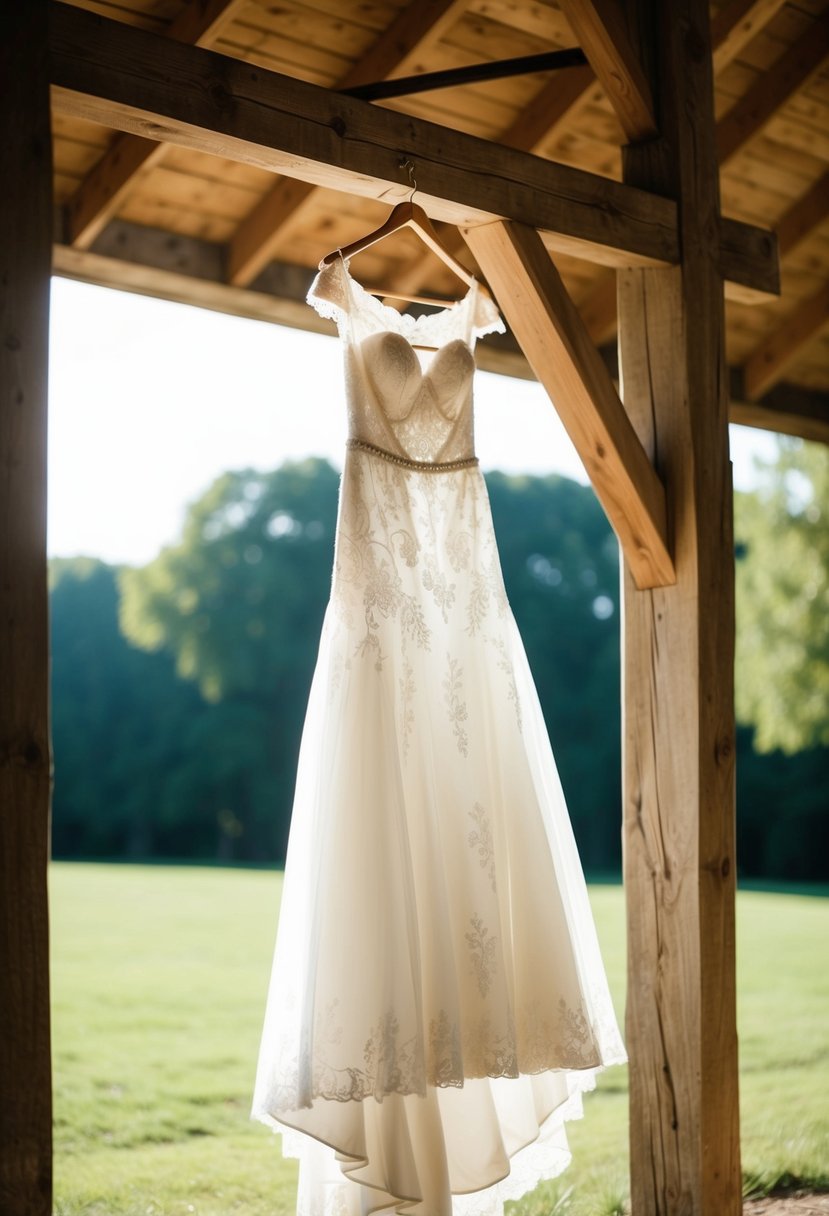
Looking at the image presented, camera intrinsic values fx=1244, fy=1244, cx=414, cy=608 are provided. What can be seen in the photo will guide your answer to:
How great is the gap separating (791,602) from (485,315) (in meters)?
12.5

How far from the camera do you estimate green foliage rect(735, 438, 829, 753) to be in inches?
565

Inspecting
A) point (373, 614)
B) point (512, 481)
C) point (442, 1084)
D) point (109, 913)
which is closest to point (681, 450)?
point (373, 614)

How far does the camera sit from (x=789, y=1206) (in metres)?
3.40

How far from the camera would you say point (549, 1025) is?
7.80ft

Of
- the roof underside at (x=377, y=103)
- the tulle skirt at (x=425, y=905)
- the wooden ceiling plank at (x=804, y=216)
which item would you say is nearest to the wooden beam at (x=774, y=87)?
the roof underside at (x=377, y=103)

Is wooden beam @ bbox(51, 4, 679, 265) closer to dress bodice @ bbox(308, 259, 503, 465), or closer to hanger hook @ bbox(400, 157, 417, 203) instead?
hanger hook @ bbox(400, 157, 417, 203)

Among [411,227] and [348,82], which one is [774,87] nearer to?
[348,82]

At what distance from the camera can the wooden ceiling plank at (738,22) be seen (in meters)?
3.49

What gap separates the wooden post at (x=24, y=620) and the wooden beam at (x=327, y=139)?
0.42 feet

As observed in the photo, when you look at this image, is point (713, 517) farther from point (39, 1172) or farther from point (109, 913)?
point (109, 913)

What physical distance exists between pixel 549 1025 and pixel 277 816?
54.7 ft

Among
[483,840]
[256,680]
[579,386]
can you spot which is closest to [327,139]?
[579,386]

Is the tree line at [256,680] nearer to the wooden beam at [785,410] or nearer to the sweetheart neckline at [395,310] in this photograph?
the wooden beam at [785,410]

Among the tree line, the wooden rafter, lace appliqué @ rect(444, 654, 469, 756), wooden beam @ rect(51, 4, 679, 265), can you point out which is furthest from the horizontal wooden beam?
the tree line
